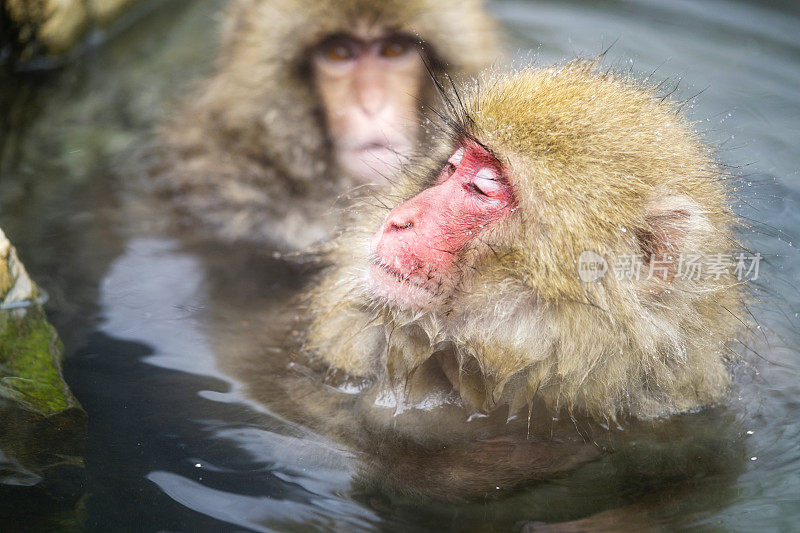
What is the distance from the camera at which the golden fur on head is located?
265cm

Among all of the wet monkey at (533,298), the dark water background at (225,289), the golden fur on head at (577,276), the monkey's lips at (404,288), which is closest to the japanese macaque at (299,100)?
the dark water background at (225,289)

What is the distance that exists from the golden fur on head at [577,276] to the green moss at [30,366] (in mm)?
1016

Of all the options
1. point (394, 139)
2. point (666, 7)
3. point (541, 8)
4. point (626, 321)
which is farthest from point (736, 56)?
point (626, 321)

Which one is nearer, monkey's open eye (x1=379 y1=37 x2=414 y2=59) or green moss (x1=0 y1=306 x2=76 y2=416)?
green moss (x1=0 y1=306 x2=76 y2=416)

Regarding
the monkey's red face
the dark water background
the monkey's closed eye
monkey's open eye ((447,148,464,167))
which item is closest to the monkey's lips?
the monkey's red face

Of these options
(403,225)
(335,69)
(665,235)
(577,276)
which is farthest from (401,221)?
(335,69)

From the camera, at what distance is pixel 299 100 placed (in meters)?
4.61

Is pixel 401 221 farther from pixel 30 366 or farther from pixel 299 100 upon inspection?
pixel 299 100

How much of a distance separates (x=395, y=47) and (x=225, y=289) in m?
1.40

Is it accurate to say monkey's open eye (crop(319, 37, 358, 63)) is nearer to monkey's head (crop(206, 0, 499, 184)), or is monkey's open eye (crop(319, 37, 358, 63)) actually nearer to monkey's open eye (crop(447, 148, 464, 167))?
monkey's head (crop(206, 0, 499, 184))

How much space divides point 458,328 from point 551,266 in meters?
0.34

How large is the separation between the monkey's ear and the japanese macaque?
1.92 meters

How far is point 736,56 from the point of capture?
18.8 feet

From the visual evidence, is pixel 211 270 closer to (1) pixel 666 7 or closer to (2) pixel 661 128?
(2) pixel 661 128
